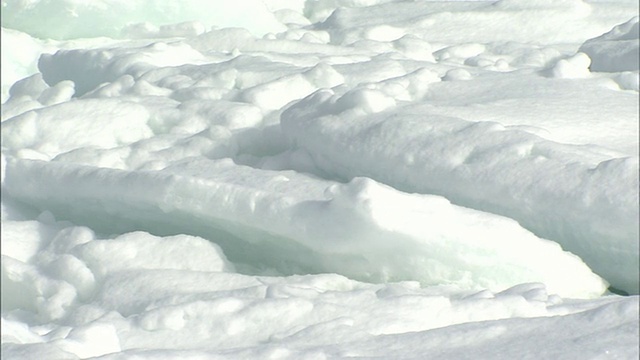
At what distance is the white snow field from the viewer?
90.5 inches

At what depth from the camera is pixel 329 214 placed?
2.78 metres

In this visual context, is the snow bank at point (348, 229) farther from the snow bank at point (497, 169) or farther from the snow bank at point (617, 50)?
the snow bank at point (617, 50)

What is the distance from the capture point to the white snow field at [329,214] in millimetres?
2299

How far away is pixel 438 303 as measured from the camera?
2387 mm

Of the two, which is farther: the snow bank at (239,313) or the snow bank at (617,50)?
the snow bank at (617,50)

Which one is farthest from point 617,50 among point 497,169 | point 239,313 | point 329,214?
point 239,313

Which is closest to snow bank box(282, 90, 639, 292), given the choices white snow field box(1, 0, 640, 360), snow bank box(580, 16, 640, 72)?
white snow field box(1, 0, 640, 360)

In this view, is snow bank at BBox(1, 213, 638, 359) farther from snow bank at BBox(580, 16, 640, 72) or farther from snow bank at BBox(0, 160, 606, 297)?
snow bank at BBox(580, 16, 640, 72)

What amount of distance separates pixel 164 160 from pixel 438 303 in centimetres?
146

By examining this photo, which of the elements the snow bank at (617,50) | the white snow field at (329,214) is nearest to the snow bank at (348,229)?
the white snow field at (329,214)

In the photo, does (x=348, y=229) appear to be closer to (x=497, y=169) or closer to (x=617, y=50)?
(x=497, y=169)

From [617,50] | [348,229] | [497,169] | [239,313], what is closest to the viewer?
[239,313]

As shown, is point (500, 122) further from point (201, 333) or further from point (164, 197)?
point (201, 333)

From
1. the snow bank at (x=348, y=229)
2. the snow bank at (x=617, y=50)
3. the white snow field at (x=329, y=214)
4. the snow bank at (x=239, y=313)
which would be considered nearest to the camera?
the snow bank at (x=239, y=313)
